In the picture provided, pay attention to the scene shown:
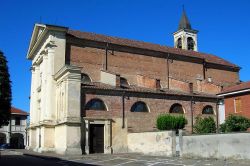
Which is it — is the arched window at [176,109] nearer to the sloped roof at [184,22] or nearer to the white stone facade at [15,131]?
the sloped roof at [184,22]

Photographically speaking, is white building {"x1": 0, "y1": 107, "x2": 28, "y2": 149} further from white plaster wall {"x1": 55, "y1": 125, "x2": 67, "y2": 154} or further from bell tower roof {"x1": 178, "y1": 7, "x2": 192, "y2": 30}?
white plaster wall {"x1": 55, "y1": 125, "x2": 67, "y2": 154}

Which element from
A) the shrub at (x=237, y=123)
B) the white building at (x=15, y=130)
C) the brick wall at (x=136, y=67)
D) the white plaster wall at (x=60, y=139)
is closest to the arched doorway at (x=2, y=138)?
the white building at (x=15, y=130)

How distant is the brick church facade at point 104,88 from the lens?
2797 centimetres

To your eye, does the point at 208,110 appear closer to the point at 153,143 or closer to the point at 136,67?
the point at 136,67

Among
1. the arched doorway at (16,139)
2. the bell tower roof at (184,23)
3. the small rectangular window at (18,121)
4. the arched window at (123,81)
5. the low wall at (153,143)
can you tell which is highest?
the bell tower roof at (184,23)

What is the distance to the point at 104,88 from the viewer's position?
95.8 feet

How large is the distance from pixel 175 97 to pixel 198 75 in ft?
29.1

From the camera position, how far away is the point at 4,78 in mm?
32156

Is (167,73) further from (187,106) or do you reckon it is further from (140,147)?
(140,147)

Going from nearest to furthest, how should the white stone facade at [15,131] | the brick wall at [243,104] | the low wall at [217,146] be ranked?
the low wall at [217,146]
the brick wall at [243,104]
the white stone facade at [15,131]

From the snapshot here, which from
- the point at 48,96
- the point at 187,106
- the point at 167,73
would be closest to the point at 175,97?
the point at 187,106

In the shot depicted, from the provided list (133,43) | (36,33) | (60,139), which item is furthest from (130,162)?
(36,33)

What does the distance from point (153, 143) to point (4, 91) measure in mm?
14624

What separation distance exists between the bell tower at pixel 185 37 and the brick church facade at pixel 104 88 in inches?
513
